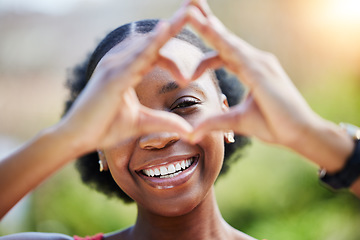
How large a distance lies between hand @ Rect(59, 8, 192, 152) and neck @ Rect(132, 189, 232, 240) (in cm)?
71

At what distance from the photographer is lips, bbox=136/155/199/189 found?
180 cm

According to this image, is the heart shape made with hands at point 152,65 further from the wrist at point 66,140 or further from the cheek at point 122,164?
the cheek at point 122,164

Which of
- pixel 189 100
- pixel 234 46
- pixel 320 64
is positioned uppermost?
pixel 234 46

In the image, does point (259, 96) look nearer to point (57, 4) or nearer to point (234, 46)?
point (234, 46)

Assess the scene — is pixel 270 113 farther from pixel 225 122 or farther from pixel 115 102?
pixel 115 102

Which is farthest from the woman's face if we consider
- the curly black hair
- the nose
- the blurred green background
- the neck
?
the blurred green background

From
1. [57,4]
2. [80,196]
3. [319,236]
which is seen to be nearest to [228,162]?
[319,236]

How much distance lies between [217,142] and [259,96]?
1.70 ft

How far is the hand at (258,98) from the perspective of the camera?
1323 millimetres

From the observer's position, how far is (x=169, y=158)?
1787 millimetres

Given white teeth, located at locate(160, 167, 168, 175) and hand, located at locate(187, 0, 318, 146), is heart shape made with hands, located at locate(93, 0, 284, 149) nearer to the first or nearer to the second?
hand, located at locate(187, 0, 318, 146)

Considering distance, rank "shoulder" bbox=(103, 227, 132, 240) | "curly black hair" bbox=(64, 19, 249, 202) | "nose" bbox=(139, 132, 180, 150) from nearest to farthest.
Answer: "nose" bbox=(139, 132, 180, 150)
"shoulder" bbox=(103, 227, 132, 240)
"curly black hair" bbox=(64, 19, 249, 202)

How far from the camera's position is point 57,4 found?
620 centimetres

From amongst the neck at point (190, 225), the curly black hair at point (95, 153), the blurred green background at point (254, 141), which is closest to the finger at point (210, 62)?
the neck at point (190, 225)
